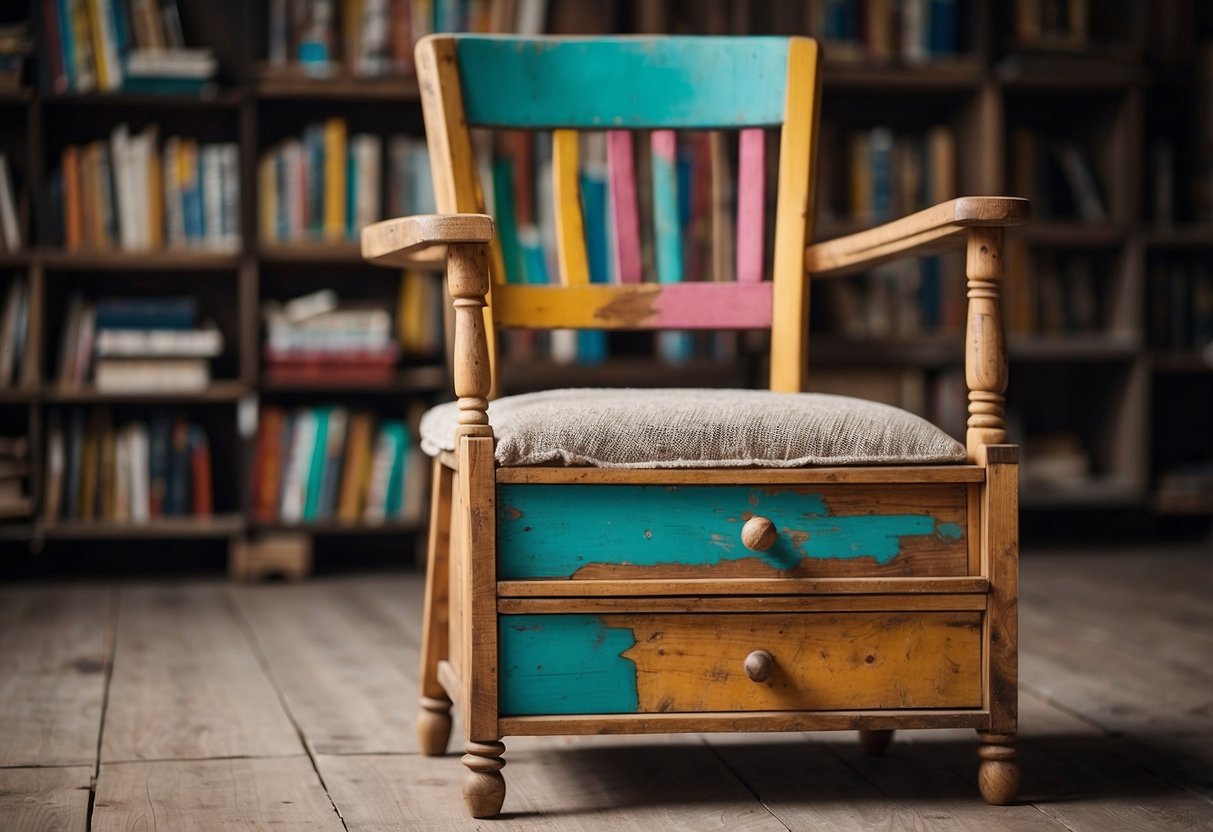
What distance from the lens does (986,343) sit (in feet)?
5.00

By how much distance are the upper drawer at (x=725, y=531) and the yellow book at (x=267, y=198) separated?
2147mm

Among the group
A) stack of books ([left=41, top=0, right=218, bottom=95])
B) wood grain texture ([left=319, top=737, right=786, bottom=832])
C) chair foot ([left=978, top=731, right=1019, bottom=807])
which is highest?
stack of books ([left=41, top=0, right=218, bottom=95])

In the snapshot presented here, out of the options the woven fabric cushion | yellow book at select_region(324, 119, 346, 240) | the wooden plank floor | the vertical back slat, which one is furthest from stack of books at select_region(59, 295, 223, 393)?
the woven fabric cushion

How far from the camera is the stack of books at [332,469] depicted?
339 centimetres

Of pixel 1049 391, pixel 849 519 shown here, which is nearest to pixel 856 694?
pixel 849 519

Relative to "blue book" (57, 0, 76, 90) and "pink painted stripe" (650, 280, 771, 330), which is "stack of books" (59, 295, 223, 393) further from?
"pink painted stripe" (650, 280, 771, 330)

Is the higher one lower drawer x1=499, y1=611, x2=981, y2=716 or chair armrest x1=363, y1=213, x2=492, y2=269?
chair armrest x1=363, y1=213, x2=492, y2=269

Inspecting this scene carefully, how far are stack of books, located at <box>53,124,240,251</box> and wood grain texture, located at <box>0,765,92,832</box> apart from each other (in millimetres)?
1940

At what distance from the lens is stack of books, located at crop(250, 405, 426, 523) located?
3.39m

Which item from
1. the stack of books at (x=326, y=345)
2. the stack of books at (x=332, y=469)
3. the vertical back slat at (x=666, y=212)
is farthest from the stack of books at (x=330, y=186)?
the vertical back slat at (x=666, y=212)

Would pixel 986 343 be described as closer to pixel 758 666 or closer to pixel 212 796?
pixel 758 666

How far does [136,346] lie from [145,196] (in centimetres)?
36

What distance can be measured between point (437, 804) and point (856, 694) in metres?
0.47

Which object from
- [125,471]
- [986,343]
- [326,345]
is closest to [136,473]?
[125,471]
